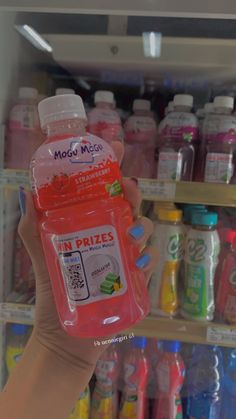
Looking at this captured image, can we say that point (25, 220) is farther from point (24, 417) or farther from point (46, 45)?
point (46, 45)

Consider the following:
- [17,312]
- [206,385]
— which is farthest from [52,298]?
[206,385]

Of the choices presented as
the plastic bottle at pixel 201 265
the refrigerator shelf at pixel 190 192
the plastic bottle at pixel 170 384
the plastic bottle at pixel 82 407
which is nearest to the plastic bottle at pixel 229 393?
the plastic bottle at pixel 170 384

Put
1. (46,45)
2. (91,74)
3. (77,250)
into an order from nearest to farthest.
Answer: (77,250) → (46,45) → (91,74)

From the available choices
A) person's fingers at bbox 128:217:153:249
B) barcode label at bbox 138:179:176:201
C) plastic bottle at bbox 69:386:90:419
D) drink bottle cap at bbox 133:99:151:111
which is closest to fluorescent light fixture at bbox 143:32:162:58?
drink bottle cap at bbox 133:99:151:111

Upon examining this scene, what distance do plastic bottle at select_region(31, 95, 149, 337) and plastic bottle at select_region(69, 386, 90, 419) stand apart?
63 centimetres

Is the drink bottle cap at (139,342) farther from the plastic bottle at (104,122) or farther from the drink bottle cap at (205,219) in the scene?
the plastic bottle at (104,122)

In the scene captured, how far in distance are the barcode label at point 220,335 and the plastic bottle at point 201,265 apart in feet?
0.18

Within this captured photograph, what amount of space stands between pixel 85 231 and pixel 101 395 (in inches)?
30.5

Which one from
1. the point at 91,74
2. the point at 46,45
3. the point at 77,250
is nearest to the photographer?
the point at 77,250

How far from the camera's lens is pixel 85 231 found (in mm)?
642

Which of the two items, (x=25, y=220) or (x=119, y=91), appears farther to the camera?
(x=119, y=91)

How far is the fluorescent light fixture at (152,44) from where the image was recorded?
113 centimetres

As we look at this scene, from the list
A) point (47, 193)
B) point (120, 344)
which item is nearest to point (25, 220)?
point (47, 193)

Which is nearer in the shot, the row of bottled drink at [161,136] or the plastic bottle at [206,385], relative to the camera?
the row of bottled drink at [161,136]
